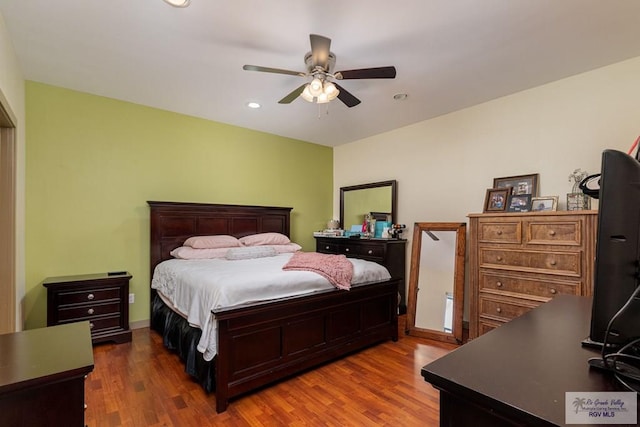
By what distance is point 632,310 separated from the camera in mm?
701

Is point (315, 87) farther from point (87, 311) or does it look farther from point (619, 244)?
point (87, 311)

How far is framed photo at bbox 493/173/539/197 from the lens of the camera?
121 inches

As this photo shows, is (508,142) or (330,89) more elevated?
(330,89)

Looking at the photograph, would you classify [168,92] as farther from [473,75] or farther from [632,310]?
[632,310]

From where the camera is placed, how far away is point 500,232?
286 cm

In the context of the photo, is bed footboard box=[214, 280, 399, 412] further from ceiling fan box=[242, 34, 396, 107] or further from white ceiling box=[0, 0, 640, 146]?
white ceiling box=[0, 0, 640, 146]

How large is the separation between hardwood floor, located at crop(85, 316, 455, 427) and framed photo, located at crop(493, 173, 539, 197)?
1.94 m

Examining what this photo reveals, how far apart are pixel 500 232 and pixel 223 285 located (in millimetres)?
2497

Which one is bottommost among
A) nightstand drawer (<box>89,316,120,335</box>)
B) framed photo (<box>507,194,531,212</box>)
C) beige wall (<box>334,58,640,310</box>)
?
nightstand drawer (<box>89,316,120,335</box>)

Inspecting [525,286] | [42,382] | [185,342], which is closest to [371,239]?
[525,286]

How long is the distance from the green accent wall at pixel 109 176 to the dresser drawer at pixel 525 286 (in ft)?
10.5

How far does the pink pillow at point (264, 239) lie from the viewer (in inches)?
163

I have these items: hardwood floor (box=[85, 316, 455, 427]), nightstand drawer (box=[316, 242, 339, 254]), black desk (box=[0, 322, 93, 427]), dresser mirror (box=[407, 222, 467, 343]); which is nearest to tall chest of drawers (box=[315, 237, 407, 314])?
nightstand drawer (box=[316, 242, 339, 254])

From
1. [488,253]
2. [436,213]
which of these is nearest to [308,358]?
[488,253]
